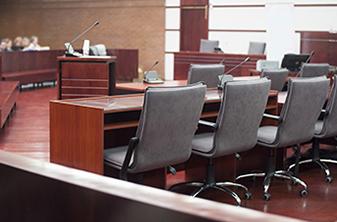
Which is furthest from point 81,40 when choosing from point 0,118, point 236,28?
point 0,118

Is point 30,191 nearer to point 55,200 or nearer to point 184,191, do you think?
point 55,200

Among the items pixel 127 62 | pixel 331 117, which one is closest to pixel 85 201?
pixel 331 117

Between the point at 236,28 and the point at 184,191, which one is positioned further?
the point at 236,28

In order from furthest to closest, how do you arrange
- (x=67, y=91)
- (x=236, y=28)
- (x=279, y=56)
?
(x=236, y=28)
(x=279, y=56)
(x=67, y=91)

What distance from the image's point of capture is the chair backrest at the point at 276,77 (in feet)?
17.3

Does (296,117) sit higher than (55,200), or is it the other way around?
(55,200)

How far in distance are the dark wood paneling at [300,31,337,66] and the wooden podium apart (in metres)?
3.19

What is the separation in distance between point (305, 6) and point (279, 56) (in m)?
A: 1.08

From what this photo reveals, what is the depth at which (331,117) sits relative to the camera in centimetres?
432

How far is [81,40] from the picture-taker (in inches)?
572

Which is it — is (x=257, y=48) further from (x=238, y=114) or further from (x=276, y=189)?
(x=238, y=114)

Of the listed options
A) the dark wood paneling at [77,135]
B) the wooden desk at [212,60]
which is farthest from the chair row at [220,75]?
the wooden desk at [212,60]

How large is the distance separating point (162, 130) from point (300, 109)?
1.21 metres

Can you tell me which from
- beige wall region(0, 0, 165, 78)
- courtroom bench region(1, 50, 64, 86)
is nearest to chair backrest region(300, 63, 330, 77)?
courtroom bench region(1, 50, 64, 86)
